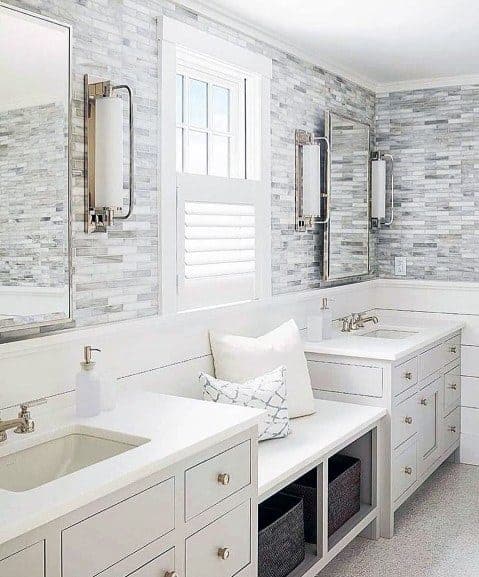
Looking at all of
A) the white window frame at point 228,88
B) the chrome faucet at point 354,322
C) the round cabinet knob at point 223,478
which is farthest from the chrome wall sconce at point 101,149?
the chrome faucet at point 354,322

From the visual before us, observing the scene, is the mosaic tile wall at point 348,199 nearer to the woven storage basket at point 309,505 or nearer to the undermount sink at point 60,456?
the woven storage basket at point 309,505

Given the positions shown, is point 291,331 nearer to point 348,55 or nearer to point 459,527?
point 459,527

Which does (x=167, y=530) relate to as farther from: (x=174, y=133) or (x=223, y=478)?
(x=174, y=133)

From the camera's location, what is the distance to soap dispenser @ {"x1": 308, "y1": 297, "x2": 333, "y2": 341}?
13.3ft

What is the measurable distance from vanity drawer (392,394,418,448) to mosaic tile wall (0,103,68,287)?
6.16 ft

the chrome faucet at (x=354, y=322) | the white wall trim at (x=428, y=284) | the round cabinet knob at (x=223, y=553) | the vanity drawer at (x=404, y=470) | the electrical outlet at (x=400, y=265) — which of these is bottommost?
the vanity drawer at (x=404, y=470)

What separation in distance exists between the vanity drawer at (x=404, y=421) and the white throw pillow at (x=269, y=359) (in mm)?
468

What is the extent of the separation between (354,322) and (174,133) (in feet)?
6.03

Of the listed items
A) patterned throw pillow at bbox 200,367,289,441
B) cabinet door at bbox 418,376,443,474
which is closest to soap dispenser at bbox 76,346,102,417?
patterned throw pillow at bbox 200,367,289,441

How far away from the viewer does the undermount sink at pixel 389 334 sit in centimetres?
456

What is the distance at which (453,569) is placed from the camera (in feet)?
11.0

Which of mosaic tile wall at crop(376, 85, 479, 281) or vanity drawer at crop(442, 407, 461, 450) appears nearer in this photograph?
vanity drawer at crop(442, 407, 461, 450)

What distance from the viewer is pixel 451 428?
4.64 metres

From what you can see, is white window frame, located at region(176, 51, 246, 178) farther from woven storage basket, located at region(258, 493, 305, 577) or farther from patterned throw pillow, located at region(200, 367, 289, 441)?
woven storage basket, located at region(258, 493, 305, 577)
